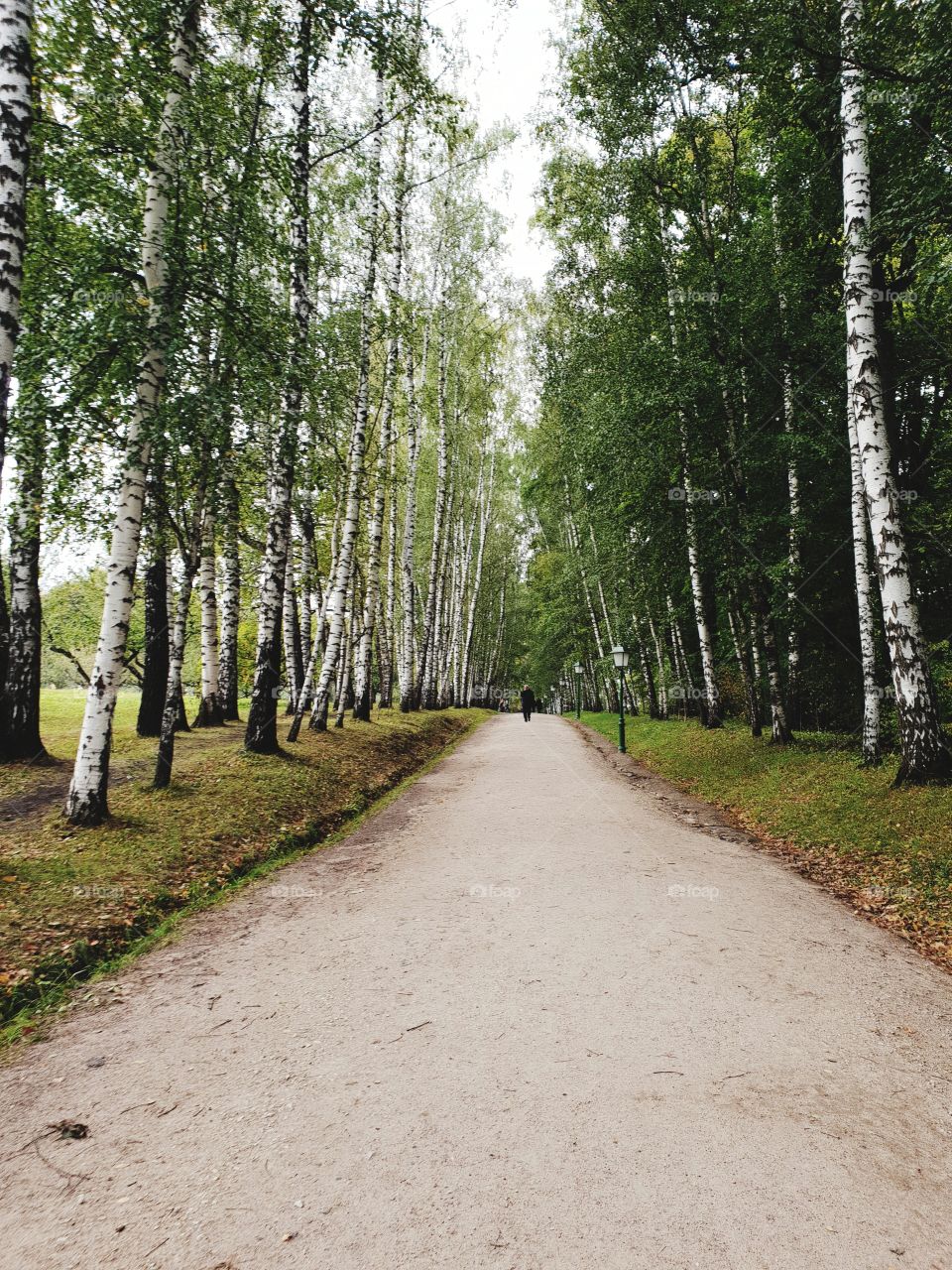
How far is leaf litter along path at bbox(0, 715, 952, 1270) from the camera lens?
205cm

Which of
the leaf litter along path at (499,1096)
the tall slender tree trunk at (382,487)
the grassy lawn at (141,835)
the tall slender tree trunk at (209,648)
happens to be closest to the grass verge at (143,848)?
the grassy lawn at (141,835)

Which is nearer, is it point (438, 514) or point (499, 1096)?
point (499, 1096)

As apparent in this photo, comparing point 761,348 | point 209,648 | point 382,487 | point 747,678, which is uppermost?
point 761,348

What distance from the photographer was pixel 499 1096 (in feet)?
8.99

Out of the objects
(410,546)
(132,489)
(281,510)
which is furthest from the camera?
(410,546)

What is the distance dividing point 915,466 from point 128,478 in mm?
14967

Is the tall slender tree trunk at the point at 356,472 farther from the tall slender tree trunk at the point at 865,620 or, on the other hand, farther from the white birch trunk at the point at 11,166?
the tall slender tree trunk at the point at 865,620

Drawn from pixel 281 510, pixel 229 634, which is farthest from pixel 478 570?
pixel 281 510

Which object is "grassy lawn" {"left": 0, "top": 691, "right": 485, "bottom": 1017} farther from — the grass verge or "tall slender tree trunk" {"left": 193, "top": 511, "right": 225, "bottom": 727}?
"tall slender tree trunk" {"left": 193, "top": 511, "right": 225, "bottom": 727}

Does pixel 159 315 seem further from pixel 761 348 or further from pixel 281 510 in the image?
pixel 761 348

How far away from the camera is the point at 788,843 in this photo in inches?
292

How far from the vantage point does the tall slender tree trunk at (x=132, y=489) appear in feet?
21.0

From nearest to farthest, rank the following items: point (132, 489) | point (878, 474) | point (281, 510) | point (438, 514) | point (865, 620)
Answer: point (132, 489) → point (878, 474) → point (865, 620) → point (281, 510) → point (438, 514)

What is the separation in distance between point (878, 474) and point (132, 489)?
948 centimetres
